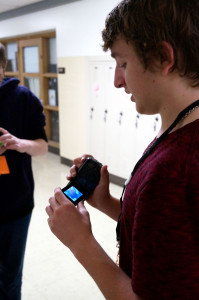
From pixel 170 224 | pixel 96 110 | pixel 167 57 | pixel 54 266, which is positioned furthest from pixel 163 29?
pixel 96 110

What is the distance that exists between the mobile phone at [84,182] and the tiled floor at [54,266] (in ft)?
4.46

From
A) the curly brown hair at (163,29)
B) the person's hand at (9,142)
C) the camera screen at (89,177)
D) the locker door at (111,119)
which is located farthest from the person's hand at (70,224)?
the locker door at (111,119)

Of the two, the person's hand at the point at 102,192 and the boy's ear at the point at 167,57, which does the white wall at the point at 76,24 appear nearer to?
the person's hand at the point at 102,192

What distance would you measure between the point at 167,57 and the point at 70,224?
0.43 m

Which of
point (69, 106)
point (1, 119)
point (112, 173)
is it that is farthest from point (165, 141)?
point (69, 106)

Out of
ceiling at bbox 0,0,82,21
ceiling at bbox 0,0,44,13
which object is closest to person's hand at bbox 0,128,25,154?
ceiling at bbox 0,0,82,21

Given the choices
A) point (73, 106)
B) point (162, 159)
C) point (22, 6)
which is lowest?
point (73, 106)

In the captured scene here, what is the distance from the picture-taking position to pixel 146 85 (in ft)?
1.93

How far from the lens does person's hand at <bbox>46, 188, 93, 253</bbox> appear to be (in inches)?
26.7

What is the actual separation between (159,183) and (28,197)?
1.10 m

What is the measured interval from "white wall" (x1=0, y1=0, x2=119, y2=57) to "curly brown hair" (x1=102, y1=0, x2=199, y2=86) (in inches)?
135

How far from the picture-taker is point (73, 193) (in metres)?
0.86

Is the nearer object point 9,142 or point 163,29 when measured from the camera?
point 163,29

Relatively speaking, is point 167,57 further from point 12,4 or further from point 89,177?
point 12,4
